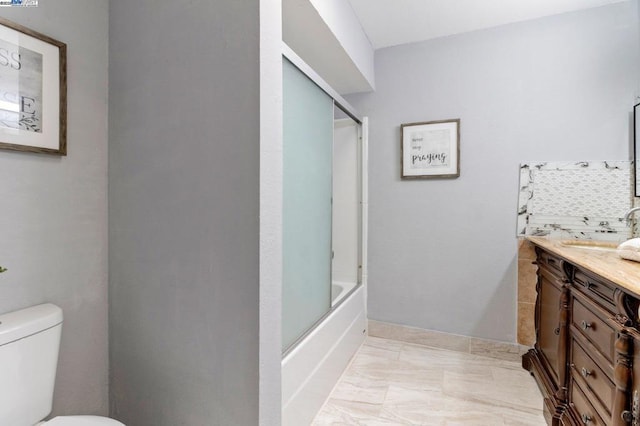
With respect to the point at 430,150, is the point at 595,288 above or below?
below

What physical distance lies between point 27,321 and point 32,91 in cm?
81

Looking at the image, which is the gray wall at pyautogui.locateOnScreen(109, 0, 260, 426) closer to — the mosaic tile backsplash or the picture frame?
the mosaic tile backsplash

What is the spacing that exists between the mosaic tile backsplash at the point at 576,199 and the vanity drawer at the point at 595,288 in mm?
867

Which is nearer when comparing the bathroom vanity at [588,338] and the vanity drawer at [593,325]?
the bathroom vanity at [588,338]

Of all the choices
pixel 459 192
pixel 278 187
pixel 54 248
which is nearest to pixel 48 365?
pixel 54 248

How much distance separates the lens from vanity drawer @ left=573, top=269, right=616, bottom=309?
3.70 feet

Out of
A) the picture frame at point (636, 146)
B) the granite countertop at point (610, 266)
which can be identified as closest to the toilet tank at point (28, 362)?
the granite countertop at point (610, 266)

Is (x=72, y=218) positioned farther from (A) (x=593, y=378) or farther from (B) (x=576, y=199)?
(B) (x=576, y=199)

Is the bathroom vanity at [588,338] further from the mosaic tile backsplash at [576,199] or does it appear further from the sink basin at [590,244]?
the mosaic tile backsplash at [576,199]

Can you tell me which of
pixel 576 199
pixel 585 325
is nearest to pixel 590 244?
pixel 576 199

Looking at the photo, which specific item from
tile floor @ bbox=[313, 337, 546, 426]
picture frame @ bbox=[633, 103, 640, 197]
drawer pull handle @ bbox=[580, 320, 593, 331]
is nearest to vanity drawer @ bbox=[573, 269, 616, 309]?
drawer pull handle @ bbox=[580, 320, 593, 331]

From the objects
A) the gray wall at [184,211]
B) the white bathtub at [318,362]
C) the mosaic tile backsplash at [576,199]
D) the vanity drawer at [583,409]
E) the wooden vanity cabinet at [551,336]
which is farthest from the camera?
the mosaic tile backsplash at [576,199]

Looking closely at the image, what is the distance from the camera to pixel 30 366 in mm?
1010

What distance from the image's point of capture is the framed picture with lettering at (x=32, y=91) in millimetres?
1048
